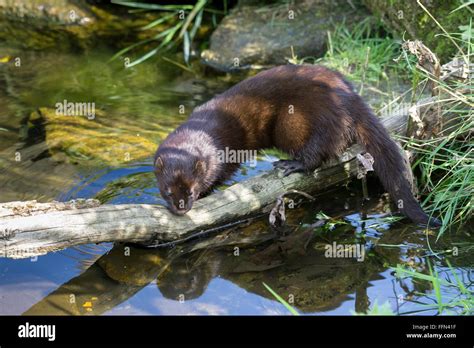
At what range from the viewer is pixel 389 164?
17.0 feet

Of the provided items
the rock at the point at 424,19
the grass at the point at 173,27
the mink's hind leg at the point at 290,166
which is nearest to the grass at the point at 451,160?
the mink's hind leg at the point at 290,166

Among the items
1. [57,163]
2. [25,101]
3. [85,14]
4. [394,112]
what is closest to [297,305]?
[394,112]

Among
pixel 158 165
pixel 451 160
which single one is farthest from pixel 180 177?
pixel 451 160

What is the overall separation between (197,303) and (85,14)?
6.47 m

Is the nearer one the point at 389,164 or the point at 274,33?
the point at 389,164

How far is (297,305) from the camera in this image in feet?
14.3

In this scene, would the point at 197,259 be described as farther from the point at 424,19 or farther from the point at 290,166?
the point at 424,19

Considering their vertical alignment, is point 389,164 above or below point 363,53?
below

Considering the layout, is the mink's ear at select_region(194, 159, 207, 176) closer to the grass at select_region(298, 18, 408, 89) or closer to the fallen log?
the fallen log

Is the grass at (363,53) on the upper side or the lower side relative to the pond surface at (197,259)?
upper

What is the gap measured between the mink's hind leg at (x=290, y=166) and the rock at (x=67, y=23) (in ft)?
14.4

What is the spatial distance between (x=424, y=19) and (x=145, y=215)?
11.9 feet

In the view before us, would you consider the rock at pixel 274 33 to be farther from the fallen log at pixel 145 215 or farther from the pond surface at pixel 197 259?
the fallen log at pixel 145 215

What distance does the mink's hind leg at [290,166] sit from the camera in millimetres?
5414
